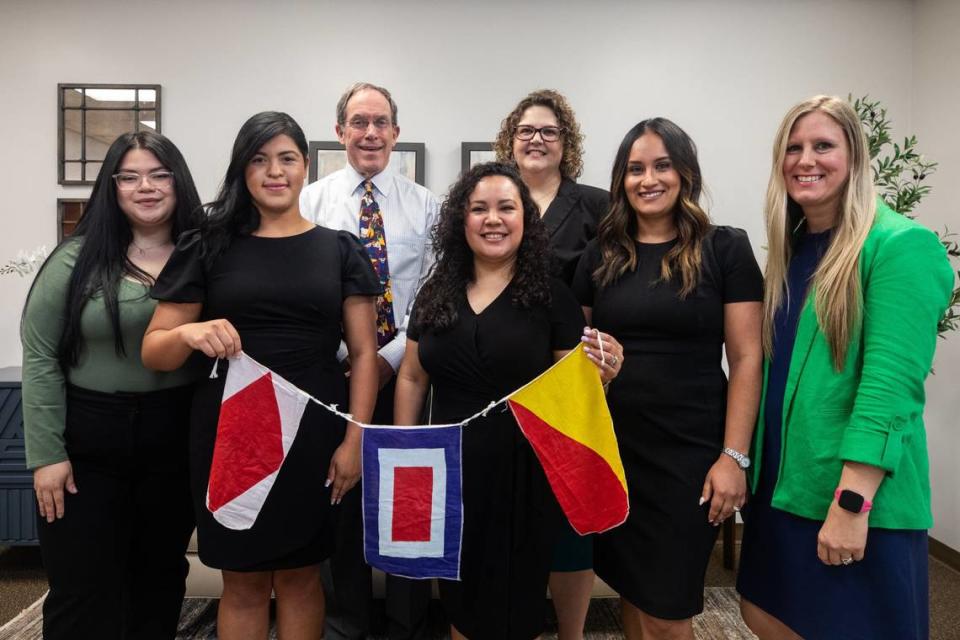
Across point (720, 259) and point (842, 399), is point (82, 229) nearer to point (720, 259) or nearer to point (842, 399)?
point (720, 259)

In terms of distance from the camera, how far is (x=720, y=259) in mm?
1625

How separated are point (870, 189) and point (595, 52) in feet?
8.48

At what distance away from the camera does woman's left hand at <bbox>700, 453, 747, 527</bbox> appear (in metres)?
1.56

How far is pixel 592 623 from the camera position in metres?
2.72

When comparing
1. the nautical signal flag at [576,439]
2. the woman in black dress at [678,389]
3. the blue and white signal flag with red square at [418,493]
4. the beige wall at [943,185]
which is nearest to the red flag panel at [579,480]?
the nautical signal flag at [576,439]

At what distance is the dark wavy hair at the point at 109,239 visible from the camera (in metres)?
1.65

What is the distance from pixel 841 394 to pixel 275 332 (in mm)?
1359

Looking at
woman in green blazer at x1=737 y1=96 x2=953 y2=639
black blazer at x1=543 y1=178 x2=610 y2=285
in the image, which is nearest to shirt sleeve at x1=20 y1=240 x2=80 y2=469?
black blazer at x1=543 y1=178 x2=610 y2=285

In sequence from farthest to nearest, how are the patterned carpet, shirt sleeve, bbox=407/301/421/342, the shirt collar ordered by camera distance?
the patterned carpet
the shirt collar
shirt sleeve, bbox=407/301/421/342

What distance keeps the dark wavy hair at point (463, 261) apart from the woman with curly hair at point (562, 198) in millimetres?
321

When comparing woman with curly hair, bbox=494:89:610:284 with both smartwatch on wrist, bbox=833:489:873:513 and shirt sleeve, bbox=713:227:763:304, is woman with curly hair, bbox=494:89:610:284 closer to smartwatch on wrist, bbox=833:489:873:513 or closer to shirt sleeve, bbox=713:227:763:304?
shirt sleeve, bbox=713:227:763:304

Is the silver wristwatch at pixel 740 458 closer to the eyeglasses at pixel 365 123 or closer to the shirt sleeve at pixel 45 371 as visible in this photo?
the eyeglasses at pixel 365 123

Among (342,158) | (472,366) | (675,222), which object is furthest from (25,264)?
(675,222)

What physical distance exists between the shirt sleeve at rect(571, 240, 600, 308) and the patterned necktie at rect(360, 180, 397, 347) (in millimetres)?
714
